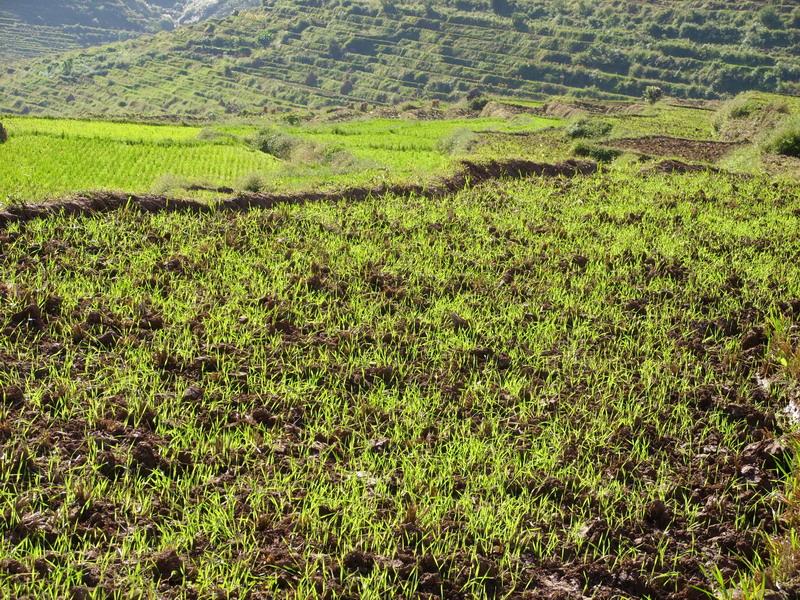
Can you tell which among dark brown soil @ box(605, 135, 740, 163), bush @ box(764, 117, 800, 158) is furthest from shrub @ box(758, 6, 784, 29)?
bush @ box(764, 117, 800, 158)

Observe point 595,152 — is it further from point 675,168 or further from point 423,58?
point 423,58

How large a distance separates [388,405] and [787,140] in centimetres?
2161

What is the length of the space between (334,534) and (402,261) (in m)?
4.87

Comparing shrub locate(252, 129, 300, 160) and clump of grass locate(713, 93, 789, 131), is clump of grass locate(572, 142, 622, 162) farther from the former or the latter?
clump of grass locate(713, 93, 789, 131)

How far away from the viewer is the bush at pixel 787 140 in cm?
2191

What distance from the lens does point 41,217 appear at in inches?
323

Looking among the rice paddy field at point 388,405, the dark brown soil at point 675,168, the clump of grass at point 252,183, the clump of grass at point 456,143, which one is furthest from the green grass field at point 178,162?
the dark brown soil at point 675,168

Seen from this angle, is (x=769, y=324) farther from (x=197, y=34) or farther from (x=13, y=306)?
(x=197, y=34)

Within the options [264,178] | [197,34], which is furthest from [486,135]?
[197,34]

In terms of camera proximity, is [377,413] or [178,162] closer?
[377,413]

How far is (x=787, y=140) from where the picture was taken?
72.1 feet

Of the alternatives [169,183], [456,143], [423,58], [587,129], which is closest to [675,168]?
[456,143]

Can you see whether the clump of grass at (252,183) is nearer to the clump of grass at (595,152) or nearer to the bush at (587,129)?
the clump of grass at (595,152)

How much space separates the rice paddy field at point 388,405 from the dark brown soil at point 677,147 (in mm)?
14941
